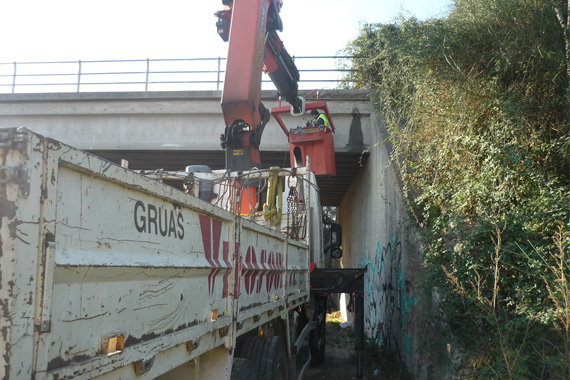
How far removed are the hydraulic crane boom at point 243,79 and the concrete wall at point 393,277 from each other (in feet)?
8.79

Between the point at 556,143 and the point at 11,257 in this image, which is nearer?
the point at 11,257

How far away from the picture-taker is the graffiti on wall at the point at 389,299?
8.10 m

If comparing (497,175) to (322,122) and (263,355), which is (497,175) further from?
(322,122)

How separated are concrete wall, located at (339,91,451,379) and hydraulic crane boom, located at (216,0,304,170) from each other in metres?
2.68

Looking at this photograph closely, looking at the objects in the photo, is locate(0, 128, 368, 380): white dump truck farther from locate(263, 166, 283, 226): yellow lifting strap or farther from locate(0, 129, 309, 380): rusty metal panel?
locate(263, 166, 283, 226): yellow lifting strap

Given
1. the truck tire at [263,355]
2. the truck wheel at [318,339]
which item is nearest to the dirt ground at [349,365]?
the truck wheel at [318,339]

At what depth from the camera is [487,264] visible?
17.9 ft

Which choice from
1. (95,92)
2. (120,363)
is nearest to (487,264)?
(120,363)

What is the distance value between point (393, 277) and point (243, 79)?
14.8ft

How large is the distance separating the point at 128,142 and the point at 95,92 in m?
1.69

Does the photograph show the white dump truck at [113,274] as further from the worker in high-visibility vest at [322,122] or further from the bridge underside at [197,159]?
the bridge underside at [197,159]

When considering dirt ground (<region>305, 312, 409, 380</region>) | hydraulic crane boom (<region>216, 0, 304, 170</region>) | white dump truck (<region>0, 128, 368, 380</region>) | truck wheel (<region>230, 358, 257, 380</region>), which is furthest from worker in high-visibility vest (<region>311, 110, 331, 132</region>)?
truck wheel (<region>230, 358, 257, 380</region>)

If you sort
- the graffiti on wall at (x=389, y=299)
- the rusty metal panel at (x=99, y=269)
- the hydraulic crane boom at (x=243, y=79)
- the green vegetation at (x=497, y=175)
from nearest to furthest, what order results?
1. the rusty metal panel at (x=99, y=269)
2. the green vegetation at (x=497, y=175)
3. the hydraulic crane boom at (x=243, y=79)
4. the graffiti on wall at (x=389, y=299)

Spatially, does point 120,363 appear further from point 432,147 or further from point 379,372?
point 379,372
